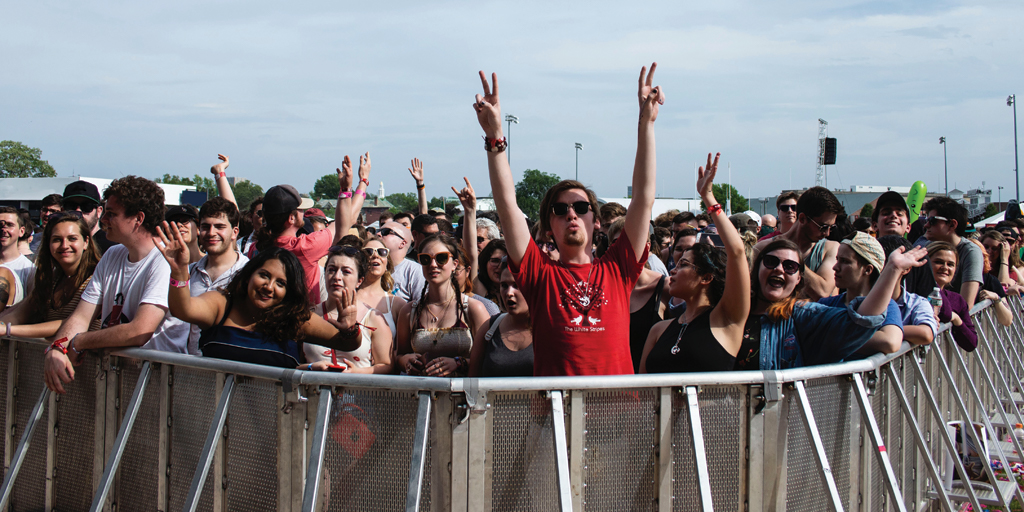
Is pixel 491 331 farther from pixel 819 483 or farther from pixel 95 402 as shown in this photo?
pixel 95 402

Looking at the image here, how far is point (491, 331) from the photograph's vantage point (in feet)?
12.5

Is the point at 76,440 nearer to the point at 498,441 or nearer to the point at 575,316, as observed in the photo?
the point at 498,441

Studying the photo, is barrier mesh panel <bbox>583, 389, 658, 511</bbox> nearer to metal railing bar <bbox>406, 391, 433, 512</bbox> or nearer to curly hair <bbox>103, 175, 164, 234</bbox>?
metal railing bar <bbox>406, 391, 433, 512</bbox>

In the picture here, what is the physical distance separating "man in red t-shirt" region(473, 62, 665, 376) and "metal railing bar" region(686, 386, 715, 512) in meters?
0.38

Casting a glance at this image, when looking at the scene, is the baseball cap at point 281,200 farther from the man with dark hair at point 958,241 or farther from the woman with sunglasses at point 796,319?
the man with dark hair at point 958,241

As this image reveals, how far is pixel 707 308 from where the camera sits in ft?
12.1

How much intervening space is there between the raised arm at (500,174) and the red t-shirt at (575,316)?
0.06m

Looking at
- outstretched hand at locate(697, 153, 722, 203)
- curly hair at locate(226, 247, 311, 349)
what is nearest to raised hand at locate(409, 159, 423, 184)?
curly hair at locate(226, 247, 311, 349)

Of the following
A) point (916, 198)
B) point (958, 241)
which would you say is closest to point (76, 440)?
point (958, 241)

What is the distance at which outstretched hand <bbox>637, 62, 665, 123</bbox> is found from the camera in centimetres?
317

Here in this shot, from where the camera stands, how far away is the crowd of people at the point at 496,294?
3.09 m

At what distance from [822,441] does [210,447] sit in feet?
8.68

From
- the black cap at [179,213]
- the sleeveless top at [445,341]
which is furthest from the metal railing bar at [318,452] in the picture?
the black cap at [179,213]

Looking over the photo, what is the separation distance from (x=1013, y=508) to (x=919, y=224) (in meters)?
4.67
